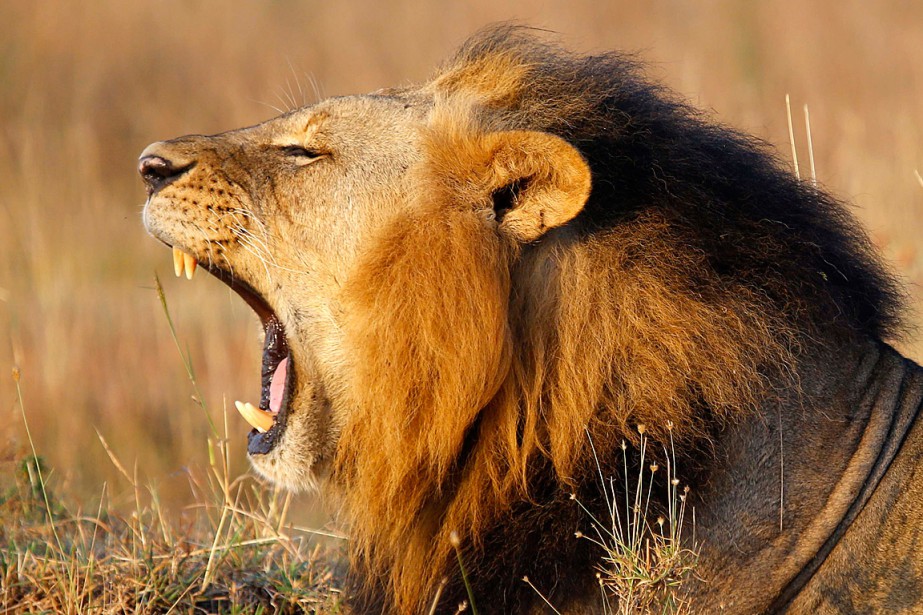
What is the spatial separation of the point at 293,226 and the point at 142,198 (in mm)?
9423

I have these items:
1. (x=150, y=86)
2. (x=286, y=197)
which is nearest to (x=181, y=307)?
(x=150, y=86)

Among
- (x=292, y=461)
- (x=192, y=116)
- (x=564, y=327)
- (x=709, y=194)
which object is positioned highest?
(x=192, y=116)

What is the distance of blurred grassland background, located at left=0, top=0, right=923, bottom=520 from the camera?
8.39m

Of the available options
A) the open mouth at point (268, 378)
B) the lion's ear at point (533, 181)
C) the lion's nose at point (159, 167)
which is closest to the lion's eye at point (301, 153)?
the lion's nose at point (159, 167)

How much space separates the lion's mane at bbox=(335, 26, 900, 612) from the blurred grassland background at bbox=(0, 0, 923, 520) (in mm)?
2181

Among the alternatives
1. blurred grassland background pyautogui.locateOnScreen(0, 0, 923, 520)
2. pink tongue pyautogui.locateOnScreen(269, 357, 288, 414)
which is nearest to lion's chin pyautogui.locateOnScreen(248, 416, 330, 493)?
pink tongue pyautogui.locateOnScreen(269, 357, 288, 414)

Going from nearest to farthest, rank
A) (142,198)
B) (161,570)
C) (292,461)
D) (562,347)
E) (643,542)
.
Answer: (643,542) → (562,347) → (292,461) → (161,570) → (142,198)

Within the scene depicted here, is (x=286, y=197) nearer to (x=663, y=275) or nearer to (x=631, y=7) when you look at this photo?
(x=663, y=275)

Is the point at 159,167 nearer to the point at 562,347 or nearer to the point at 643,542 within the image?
the point at 562,347

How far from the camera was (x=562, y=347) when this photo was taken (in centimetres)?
305

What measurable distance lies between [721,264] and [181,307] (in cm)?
731

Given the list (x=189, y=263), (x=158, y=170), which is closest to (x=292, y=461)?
(x=189, y=263)

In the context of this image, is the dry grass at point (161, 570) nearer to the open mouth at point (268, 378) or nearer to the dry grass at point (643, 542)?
the open mouth at point (268, 378)

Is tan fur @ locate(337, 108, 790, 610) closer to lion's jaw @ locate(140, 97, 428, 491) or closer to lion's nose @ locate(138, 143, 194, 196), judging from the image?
lion's jaw @ locate(140, 97, 428, 491)
